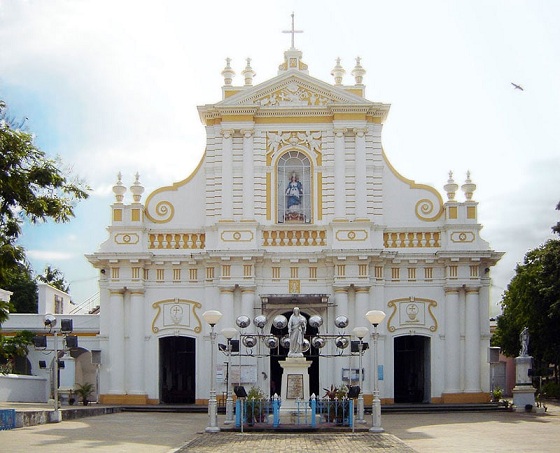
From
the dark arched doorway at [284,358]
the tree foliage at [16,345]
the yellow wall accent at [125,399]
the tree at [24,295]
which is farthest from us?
the tree at [24,295]

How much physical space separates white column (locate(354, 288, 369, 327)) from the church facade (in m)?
0.04

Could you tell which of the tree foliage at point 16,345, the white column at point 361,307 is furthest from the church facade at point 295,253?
the tree foliage at point 16,345

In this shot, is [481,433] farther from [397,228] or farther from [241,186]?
[241,186]

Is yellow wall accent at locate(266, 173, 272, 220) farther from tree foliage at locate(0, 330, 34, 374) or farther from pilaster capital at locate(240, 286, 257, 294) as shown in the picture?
tree foliage at locate(0, 330, 34, 374)

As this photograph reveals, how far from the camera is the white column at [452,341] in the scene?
39094mm

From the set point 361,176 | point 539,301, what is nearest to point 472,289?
point 361,176

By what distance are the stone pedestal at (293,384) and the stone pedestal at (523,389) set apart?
38.0 feet

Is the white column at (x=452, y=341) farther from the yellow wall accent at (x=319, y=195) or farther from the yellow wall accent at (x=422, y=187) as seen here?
the yellow wall accent at (x=319, y=195)

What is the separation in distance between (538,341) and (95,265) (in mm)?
21141

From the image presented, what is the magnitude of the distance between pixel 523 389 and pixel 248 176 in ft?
44.2

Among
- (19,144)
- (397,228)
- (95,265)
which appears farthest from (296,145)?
(19,144)

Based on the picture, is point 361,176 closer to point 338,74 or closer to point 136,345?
point 338,74

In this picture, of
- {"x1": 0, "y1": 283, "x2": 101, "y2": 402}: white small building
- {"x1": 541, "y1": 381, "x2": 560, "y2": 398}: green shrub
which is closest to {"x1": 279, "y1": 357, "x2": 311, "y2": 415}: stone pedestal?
{"x1": 0, "y1": 283, "x2": 101, "y2": 402}: white small building

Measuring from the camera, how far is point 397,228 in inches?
1564
